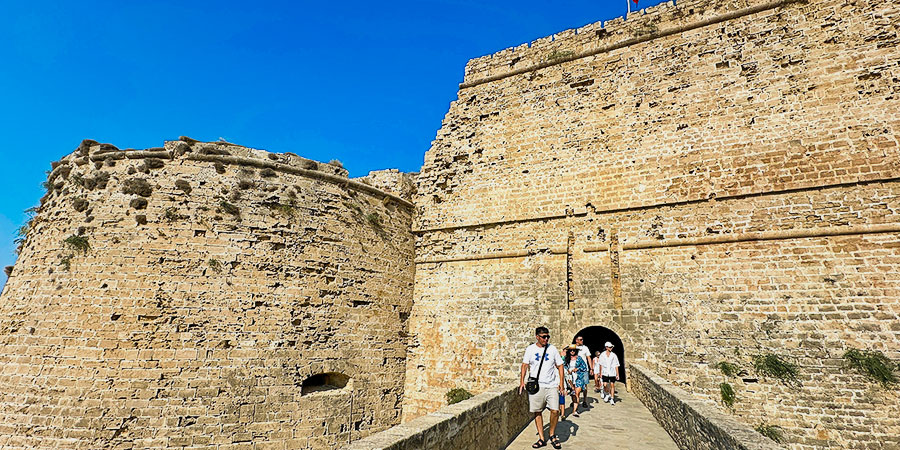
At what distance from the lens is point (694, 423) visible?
4.43 metres

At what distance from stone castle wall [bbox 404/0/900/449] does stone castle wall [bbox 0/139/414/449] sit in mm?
2207

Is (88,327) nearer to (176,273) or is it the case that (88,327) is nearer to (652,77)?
(176,273)

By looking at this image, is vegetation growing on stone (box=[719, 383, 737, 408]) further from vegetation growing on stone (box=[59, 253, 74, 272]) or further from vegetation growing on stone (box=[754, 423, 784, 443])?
vegetation growing on stone (box=[59, 253, 74, 272])

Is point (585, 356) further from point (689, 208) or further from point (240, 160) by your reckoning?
point (240, 160)

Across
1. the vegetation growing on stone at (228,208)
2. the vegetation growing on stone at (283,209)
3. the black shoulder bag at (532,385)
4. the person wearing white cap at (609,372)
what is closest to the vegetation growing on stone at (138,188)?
the vegetation growing on stone at (228,208)

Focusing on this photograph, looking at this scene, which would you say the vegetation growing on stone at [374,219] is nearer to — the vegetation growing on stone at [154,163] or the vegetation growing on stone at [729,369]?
the vegetation growing on stone at [154,163]

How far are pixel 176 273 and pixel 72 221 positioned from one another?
2.62 meters

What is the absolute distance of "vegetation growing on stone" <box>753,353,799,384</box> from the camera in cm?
736

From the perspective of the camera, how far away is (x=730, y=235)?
333 inches

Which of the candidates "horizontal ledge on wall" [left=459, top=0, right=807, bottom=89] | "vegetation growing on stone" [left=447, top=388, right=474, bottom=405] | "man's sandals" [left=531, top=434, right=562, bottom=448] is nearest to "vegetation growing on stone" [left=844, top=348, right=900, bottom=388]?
"man's sandals" [left=531, top=434, right=562, bottom=448]

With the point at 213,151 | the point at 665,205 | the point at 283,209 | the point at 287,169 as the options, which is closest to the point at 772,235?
the point at 665,205

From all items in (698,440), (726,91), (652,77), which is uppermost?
(652,77)

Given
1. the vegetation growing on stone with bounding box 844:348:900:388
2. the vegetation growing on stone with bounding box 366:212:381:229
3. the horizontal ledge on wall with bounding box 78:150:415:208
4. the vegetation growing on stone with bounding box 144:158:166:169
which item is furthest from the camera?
the vegetation growing on stone with bounding box 366:212:381:229

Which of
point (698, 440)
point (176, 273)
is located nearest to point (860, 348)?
point (698, 440)
